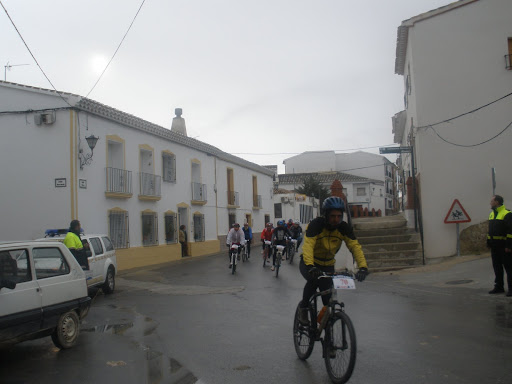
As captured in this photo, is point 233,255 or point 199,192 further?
point 199,192

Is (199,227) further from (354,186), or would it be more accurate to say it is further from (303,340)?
(354,186)

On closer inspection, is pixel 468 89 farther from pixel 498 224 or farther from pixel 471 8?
pixel 498 224

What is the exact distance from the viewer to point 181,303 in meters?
10.9

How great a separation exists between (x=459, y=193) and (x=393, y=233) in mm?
2511

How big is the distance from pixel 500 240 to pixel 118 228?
1439cm

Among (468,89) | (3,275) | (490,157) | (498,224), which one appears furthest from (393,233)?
(3,275)

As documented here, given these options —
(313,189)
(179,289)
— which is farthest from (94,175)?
(313,189)

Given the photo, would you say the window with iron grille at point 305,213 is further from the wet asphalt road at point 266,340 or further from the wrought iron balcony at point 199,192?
the wet asphalt road at point 266,340

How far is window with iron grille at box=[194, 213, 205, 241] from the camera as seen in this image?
90.3 feet

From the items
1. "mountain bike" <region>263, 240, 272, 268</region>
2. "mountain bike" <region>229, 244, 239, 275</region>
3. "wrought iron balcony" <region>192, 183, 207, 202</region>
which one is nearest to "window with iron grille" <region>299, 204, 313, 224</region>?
"wrought iron balcony" <region>192, 183, 207, 202</region>

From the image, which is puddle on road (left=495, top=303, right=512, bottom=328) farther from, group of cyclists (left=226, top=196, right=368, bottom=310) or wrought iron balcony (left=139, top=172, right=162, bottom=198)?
wrought iron balcony (left=139, top=172, right=162, bottom=198)

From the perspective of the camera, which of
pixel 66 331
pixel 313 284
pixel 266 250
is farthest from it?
pixel 266 250

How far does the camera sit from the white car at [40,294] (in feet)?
19.5

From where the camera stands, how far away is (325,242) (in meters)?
5.63
